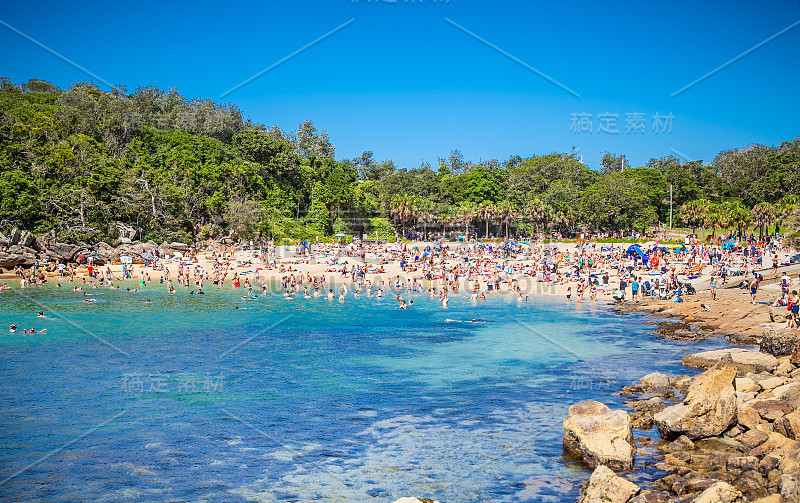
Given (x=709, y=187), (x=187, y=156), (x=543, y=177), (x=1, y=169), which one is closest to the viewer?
(x=1, y=169)

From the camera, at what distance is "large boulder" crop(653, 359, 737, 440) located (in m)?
14.0

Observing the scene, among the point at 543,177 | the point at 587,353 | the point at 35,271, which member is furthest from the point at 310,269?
the point at 543,177

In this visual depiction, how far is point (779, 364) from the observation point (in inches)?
736

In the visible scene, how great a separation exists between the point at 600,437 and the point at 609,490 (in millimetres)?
2849

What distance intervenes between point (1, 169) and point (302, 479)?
50.2 m

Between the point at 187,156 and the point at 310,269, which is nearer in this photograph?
the point at 310,269

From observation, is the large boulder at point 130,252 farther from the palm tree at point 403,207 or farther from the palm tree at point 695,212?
the palm tree at point 695,212

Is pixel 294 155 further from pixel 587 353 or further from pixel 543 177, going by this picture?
pixel 587 353

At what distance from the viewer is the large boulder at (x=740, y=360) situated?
62.5 feet

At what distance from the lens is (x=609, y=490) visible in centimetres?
1067

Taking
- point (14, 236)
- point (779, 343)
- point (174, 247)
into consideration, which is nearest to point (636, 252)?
point (779, 343)

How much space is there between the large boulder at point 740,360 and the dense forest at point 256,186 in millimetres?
47351

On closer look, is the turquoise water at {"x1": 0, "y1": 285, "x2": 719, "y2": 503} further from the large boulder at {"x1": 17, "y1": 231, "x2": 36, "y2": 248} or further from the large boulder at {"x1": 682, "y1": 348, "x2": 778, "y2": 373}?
the large boulder at {"x1": 17, "y1": 231, "x2": 36, "y2": 248}

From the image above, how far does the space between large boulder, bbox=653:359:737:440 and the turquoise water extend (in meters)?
2.81
